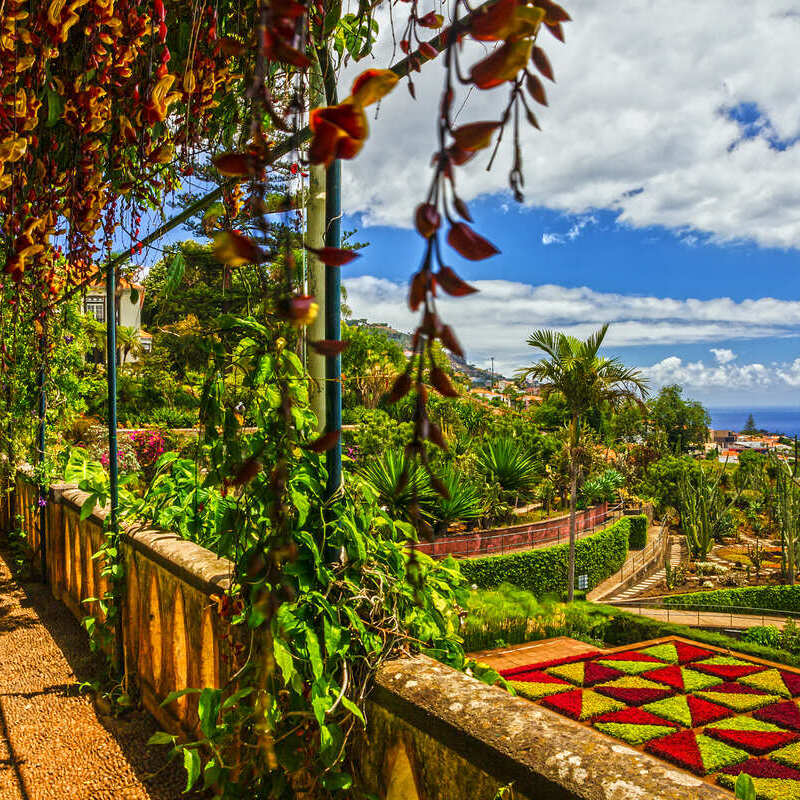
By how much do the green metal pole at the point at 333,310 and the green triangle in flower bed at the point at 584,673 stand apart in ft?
35.4

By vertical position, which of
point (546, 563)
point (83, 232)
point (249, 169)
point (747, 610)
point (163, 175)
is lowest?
point (747, 610)

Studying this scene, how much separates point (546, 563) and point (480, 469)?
293 centimetres

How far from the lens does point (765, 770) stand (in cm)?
820

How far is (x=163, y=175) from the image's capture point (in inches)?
83.3

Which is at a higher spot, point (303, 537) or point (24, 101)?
point (24, 101)

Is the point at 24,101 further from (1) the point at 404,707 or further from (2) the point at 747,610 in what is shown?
(2) the point at 747,610

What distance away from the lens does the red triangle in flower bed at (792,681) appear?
437 inches

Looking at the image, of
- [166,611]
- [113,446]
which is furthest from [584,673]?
[166,611]

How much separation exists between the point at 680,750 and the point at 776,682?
3.90 meters

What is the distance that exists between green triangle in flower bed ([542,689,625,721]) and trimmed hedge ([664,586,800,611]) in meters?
8.15

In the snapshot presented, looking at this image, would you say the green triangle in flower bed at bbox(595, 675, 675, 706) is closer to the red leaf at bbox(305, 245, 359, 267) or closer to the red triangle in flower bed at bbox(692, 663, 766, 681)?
the red triangle in flower bed at bbox(692, 663, 766, 681)

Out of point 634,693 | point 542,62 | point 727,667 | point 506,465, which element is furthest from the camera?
point 506,465

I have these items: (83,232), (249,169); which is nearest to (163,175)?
(83,232)

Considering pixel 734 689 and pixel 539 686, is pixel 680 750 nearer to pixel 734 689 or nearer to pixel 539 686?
pixel 539 686
